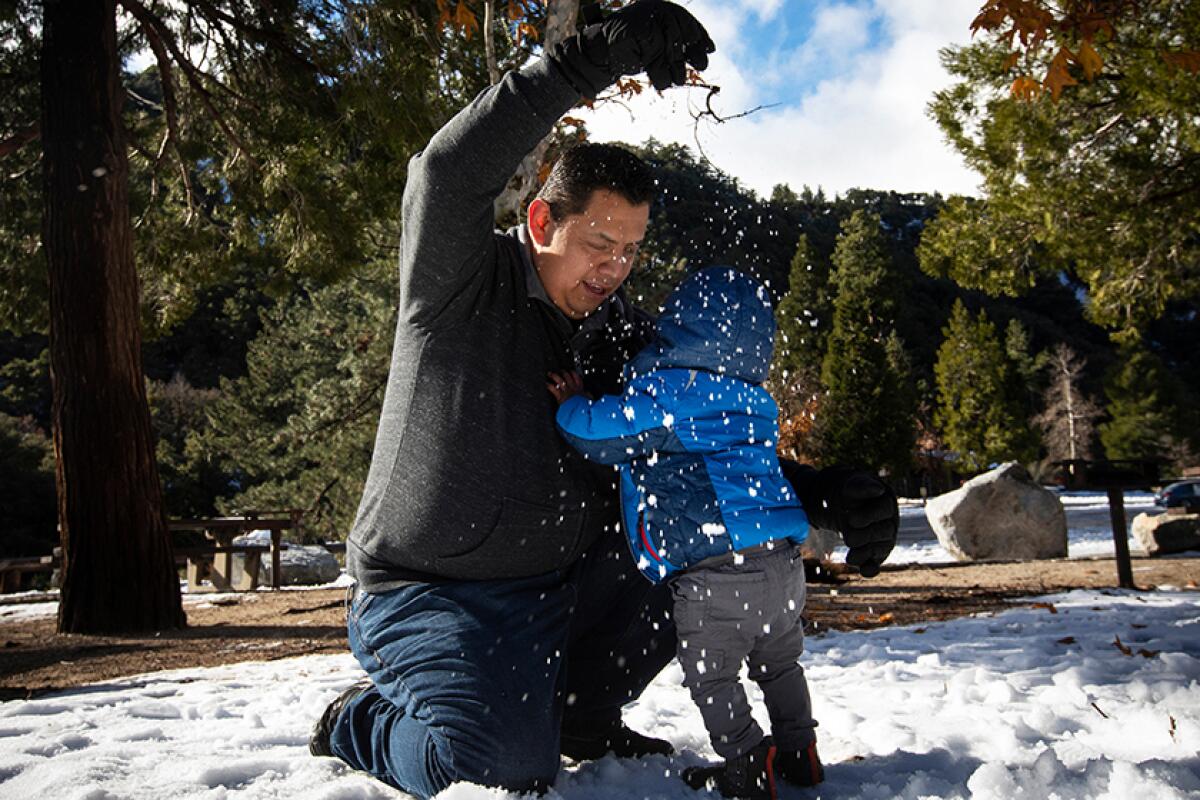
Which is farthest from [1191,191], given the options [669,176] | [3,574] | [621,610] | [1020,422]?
[1020,422]

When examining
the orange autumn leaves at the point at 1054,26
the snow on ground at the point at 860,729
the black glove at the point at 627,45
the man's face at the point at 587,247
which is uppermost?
the orange autumn leaves at the point at 1054,26

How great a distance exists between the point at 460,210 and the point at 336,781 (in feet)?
4.59

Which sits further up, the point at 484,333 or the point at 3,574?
the point at 484,333

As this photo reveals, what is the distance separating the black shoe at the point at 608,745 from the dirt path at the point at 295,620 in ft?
8.39

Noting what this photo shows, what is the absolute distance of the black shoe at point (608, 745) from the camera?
2.29 m

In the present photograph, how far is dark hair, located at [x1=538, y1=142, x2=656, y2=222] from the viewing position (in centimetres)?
215

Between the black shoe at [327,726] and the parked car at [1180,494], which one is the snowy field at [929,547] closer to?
the parked car at [1180,494]

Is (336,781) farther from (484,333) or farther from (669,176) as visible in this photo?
(669,176)

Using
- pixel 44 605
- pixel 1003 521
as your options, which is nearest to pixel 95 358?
pixel 44 605

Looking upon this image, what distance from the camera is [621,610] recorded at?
7.92 ft

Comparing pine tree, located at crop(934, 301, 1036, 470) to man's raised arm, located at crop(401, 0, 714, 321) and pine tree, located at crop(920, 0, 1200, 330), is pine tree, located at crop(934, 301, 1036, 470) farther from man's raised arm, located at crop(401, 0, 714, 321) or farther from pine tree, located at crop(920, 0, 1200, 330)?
man's raised arm, located at crop(401, 0, 714, 321)

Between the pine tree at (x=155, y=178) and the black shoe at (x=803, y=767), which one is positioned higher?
the pine tree at (x=155, y=178)

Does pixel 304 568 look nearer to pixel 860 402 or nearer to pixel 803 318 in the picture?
pixel 860 402

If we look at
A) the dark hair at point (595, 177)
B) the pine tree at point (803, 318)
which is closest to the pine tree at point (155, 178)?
the dark hair at point (595, 177)
